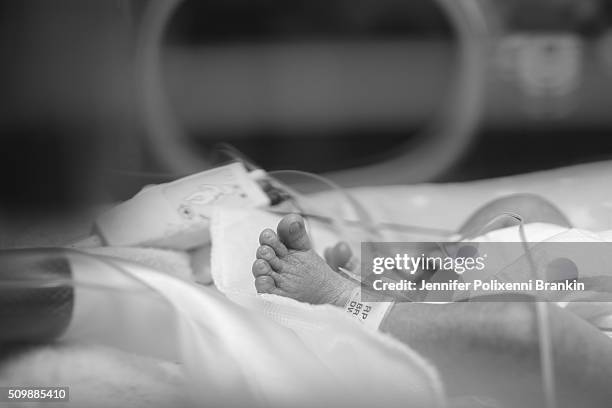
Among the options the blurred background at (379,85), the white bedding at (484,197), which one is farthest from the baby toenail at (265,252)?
the blurred background at (379,85)

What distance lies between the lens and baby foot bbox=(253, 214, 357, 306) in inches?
25.2

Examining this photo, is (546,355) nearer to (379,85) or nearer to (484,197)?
(484,197)

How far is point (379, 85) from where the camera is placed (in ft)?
3.75

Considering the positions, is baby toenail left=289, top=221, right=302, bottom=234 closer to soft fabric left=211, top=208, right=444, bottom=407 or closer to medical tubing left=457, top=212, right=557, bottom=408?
soft fabric left=211, top=208, right=444, bottom=407

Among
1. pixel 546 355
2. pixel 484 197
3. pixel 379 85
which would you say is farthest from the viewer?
pixel 379 85

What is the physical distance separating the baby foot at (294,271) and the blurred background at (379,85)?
1.21 ft

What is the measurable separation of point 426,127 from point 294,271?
0.60 meters

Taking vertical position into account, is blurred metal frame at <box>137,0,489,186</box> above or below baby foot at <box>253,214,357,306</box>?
above

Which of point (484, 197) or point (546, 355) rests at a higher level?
point (484, 197)

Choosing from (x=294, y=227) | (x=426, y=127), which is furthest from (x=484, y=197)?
(x=294, y=227)

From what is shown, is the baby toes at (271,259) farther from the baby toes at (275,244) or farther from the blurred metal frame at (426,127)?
the blurred metal frame at (426,127)

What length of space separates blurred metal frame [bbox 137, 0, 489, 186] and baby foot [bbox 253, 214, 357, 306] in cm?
38

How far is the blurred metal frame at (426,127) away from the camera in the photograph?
1.01 meters

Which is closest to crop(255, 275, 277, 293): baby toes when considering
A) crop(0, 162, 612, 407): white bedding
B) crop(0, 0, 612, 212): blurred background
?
crop(0, 162, 612, 407): white bedding
